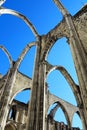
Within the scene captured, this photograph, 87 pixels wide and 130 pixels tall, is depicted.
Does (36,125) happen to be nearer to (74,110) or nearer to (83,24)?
(83,24)

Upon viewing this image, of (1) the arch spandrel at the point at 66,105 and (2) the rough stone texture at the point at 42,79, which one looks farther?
(1) the arch spandrel at the point at 66,105

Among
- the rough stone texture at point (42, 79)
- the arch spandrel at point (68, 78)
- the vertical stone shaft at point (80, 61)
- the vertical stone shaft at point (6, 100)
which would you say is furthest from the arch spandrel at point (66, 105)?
the vertical stone shaft at point (80, 61)

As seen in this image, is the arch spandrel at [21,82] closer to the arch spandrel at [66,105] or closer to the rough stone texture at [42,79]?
the rough stone texture at [42,79]

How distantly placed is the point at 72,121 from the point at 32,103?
11.1 meters

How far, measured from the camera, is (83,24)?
7938 mm

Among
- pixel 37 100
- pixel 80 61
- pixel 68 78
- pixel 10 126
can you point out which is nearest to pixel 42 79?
pixel 37 100

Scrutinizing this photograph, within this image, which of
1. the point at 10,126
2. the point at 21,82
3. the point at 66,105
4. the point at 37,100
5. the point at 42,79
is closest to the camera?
the point at 37,100

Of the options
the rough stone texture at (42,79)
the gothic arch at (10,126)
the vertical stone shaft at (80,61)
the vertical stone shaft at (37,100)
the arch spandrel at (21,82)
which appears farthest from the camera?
the gothic arch at (10,126)

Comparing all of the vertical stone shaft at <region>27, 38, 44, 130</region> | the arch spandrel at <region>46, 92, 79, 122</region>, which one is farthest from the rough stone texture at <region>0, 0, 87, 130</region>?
the arch spandrel at <region>46, 92, 79, 122</region>

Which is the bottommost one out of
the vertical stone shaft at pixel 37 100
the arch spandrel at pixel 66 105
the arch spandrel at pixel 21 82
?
the vertical stone shaft at pixel 37 100

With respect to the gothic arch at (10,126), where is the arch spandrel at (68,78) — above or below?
above

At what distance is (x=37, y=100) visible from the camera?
745 centimetres

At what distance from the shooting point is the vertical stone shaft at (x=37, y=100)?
665 cm

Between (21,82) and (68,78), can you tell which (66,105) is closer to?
(21,82)
